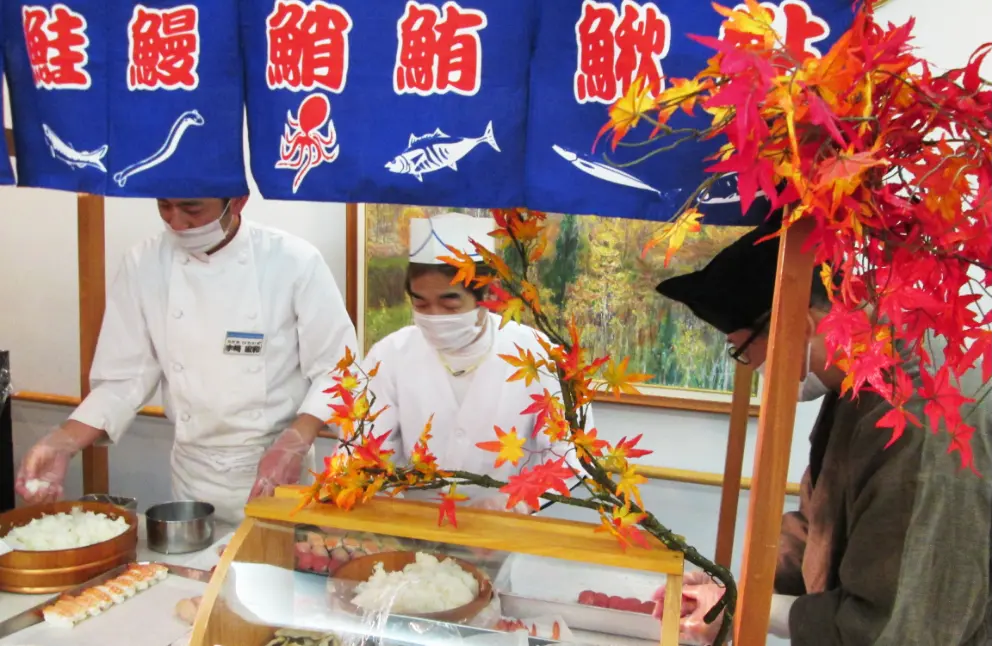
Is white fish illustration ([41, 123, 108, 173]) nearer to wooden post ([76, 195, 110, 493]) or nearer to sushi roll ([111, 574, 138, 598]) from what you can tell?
wooden post ([76, 195, 110, 493])

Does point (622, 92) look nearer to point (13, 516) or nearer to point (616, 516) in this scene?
point (616, 516)

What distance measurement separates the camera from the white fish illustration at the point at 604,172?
1.37 meters

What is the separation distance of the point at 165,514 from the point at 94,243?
1.13 m

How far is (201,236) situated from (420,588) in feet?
5.68

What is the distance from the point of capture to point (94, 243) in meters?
2.69

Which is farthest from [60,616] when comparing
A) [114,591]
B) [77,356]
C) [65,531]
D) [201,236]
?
[77,356]

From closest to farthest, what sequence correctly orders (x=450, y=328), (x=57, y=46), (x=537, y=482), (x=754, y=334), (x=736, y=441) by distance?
(x=537, y=482), (x=754, y=334), (x=57, y=46), (x=736, y=441), (x=450, y=328)

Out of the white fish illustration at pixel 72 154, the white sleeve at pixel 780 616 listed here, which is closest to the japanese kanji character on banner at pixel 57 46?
the white fish illustration at pixel 72 154

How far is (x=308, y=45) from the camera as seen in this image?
1.48 meters

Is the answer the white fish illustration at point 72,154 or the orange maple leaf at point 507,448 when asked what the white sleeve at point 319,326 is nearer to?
the white fish illustration at point 72,154

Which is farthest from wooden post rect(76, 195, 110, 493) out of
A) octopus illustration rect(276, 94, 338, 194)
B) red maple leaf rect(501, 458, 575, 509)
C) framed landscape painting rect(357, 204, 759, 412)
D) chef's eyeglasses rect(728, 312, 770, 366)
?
chef's eyeglasses rect(728, 312, 770, 366)

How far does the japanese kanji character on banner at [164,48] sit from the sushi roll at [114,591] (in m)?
1.28

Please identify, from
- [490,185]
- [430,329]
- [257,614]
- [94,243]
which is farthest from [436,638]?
[94,243]

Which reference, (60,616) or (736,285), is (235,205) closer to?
(60,616)
